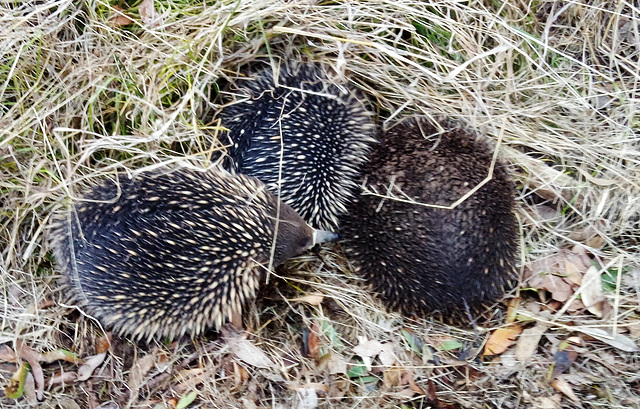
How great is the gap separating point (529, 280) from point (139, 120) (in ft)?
6.62

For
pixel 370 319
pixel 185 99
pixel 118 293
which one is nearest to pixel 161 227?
pixel 118 293

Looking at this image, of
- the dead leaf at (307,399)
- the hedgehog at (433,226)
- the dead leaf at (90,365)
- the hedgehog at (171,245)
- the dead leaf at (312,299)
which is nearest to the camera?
the hedgehog at (171,245)

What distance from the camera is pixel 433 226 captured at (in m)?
2.16

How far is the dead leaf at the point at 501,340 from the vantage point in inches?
93.3

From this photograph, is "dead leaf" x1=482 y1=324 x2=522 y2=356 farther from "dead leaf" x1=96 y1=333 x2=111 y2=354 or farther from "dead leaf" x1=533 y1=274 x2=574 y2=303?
"dead leaf" x1=96 y1=333 x2=111 y2=354

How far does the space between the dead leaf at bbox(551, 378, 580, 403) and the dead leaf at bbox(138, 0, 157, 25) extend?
246cm

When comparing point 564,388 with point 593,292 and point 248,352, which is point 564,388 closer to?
point 593,292

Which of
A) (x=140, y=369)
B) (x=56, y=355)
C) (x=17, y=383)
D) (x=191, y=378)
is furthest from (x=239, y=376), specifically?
(x=17, y=383)

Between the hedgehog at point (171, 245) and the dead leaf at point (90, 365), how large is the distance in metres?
0.22

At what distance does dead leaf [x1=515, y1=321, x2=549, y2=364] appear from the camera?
2336 millimetres

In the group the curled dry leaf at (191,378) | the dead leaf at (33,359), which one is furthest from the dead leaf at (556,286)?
the dead leaf at (33,359)

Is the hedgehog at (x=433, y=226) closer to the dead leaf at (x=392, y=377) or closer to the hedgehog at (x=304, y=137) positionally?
the hedgehog at (x=304, y=137)

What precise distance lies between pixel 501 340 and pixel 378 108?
1262mm

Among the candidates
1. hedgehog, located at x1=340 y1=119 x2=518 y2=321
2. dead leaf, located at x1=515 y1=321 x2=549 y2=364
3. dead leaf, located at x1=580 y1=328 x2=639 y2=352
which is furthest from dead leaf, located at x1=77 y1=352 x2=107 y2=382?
dead leaf, located at x1=580 y1=328 x2=639 y2=352
